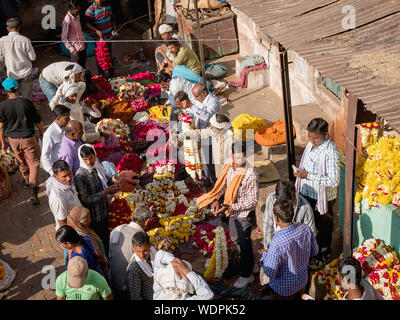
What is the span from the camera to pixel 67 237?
5.03m

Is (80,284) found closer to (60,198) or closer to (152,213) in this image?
(60,198)

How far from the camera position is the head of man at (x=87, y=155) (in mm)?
6023

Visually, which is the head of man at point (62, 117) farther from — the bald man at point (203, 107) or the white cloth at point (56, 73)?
the white cloth at point (56, 73)

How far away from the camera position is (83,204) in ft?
20.2

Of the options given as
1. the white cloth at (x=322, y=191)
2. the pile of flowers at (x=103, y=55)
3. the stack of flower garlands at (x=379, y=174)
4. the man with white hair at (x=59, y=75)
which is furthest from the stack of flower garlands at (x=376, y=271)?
the pile of flowers at (x=103, y=55)

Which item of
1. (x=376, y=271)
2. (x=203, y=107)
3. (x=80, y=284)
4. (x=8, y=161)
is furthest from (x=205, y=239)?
(x=8, y=161)

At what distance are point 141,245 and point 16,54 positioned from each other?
6.29m

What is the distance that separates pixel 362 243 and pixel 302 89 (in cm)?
394

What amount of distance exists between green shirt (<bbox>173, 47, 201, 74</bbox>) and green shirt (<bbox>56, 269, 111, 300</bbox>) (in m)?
5.66

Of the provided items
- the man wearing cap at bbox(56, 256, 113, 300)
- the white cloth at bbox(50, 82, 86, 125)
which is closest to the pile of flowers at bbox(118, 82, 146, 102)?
the white cloth at bbox(50, 82, 86, 125)

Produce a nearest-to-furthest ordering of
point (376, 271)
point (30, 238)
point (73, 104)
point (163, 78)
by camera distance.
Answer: point (376, 271) < point (30, 238) < point (73, 104) < point (163, 78)

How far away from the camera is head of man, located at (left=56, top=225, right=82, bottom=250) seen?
5.02 meters

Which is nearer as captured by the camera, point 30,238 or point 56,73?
point 30,238

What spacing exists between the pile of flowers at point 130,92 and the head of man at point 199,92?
2994 mm
